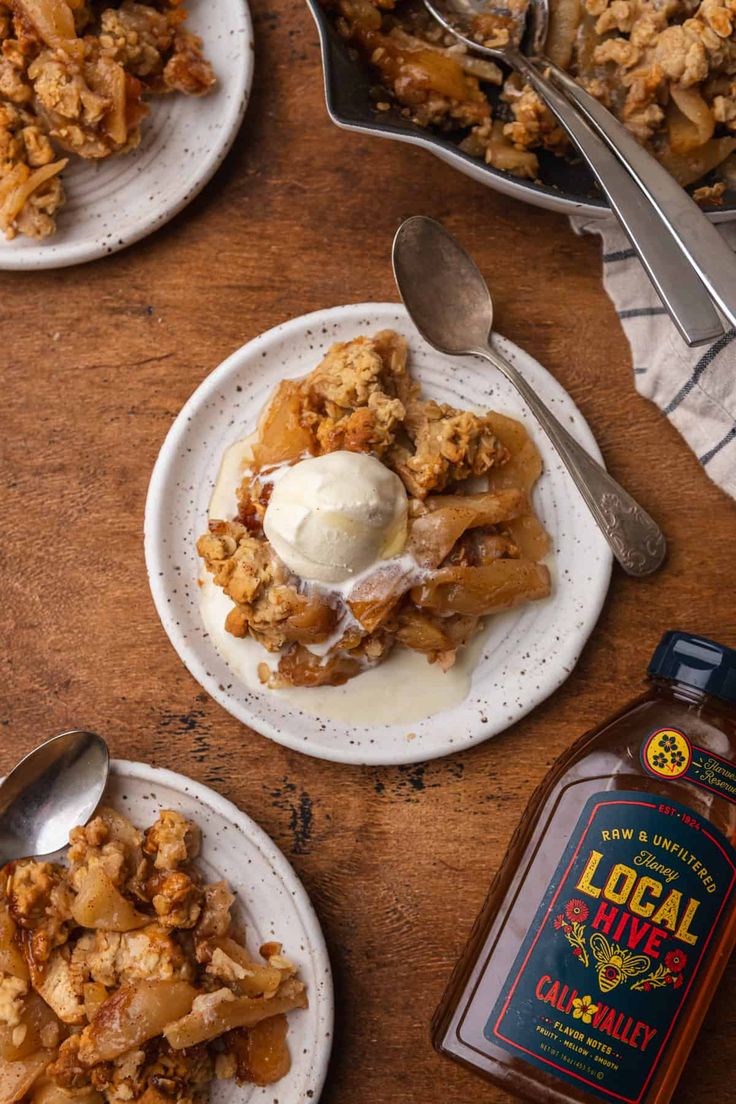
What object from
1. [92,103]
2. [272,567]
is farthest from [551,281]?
[92,103]

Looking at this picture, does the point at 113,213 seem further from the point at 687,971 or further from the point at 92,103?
the point at 687,971

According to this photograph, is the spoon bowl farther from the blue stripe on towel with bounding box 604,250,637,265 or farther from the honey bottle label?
the honey bottle label

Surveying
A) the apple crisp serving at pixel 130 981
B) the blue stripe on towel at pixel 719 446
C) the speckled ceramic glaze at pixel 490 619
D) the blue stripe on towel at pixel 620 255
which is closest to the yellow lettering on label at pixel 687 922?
the speckled ceramic glaze at pixel 490 619

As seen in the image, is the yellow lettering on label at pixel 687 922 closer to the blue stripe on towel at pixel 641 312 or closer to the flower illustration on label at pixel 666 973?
the flower illustration on label at pixel 666 973

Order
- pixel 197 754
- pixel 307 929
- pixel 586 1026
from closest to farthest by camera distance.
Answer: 1. pixel 586 1026
2. pixel 307 929
3. pixel 197 754

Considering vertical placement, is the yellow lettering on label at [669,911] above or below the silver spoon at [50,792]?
above

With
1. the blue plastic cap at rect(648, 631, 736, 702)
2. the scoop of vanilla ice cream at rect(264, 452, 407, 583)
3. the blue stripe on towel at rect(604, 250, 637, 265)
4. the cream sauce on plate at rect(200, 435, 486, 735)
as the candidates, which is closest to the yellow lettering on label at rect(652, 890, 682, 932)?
the blue plastic cap at rect(648, 631, 736, 702)

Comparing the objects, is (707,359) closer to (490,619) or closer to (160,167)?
(490,619)

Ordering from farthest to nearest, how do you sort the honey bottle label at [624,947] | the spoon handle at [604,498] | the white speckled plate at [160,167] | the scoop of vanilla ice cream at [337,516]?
the white speckled plate at [160,167], the spoon handle at [604,498], the scoop of vanilla ice cream at [337,516], the honey bottle label at [624,947]
